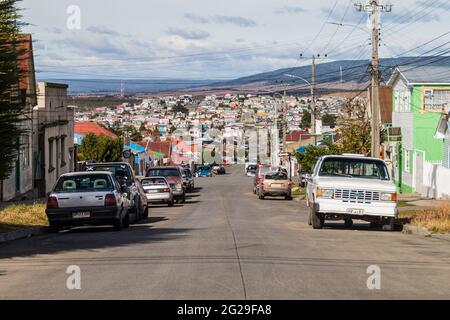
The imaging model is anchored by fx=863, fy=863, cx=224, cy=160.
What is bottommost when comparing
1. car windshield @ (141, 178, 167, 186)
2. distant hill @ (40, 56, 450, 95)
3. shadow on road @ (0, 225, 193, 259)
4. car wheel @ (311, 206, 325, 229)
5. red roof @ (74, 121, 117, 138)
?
shadow on road @ (0, 225, 193, 259)

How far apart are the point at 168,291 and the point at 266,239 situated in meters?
8.11

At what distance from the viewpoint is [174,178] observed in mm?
44031

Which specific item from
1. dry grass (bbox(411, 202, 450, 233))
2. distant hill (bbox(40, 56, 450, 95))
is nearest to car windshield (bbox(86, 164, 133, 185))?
dry grass (bbox(411, 202, 450, 233))

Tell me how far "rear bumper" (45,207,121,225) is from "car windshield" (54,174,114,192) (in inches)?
27.0

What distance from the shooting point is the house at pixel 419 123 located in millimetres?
48156

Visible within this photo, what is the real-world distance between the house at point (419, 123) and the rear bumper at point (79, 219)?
26.1 m

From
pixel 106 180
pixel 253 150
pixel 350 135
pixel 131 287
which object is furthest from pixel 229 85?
pixel 131 287

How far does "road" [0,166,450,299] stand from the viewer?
11172mm

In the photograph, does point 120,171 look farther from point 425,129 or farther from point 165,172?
point 425,129

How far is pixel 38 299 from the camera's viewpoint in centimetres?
1063

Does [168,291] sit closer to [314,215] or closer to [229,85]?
[314,215]

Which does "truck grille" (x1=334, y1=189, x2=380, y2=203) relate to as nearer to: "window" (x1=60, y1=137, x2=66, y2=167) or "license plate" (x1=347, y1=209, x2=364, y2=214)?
"license plate" (x1=347, y1=209, x2=364, y2=214)

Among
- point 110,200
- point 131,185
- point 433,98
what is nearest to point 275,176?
point 433,98

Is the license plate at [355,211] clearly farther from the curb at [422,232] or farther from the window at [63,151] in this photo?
the window at [63,151]
